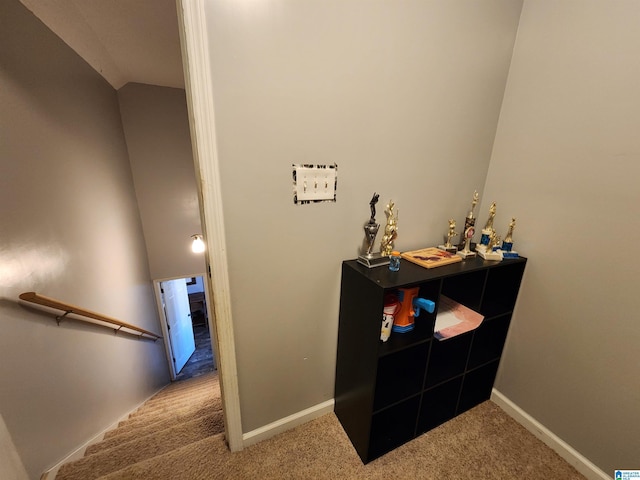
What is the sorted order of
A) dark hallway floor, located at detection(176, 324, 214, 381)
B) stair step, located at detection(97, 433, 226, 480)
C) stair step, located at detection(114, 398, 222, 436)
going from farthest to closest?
dark hallway floor, located at detection(176, 324, 214, 381), stair step, located at detection(114, 398, 222, 436), stair step, located at detection(97, 433, 226, 480)

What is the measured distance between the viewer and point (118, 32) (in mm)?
1593

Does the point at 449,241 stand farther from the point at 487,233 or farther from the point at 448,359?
the point at 448,359

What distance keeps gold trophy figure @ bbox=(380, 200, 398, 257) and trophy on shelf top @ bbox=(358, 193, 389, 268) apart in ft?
0.13

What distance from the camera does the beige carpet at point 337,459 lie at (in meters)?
1.09

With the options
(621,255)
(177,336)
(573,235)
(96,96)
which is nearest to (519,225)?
(573,235)

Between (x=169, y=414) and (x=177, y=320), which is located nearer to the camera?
(x=169, y=414)

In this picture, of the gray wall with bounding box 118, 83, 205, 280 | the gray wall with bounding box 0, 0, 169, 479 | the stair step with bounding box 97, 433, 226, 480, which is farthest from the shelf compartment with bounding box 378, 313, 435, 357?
the gray wall with bounding box 118, 83, 205, 280

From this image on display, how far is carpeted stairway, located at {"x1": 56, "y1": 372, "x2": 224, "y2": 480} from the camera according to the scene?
117 centimetres

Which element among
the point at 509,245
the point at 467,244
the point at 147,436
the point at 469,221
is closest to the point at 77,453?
the point at 147,436

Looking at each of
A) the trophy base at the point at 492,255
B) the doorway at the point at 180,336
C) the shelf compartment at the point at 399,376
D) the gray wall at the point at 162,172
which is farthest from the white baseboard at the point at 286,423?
the doorway at the point at 180,336

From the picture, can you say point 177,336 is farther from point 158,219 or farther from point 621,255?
point 621,255

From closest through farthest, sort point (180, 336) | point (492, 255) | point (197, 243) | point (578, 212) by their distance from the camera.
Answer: point (578, 212) < point (492, 255) < point (197, 243) < point (180, 336)

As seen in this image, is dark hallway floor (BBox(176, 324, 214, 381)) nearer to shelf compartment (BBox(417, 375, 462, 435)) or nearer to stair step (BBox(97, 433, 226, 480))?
stair step (BBox(97, 433, 226, 480))

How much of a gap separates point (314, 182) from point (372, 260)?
44 cm
